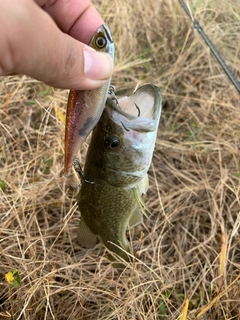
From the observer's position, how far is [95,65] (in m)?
1.50

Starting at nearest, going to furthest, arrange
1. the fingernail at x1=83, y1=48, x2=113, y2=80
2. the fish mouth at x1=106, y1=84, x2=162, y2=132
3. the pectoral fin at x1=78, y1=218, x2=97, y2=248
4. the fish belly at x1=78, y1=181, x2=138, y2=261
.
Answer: the fingernail at x1=83, y1=48, x2=113, y2=80, the fish mouth at x1=106, y1=84, x2=162, y2=132, the fish belly at x1=78, y1=181, x2=138, y2=261, the pectoral fin at x1=78, y1=218, x2=97, y2=248

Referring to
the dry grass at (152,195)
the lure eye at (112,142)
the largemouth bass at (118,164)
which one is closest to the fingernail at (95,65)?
the largemouth bass at (118,164)

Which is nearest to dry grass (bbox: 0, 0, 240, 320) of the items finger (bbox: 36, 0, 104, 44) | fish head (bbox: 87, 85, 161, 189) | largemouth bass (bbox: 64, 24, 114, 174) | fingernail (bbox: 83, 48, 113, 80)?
fish head (bbox: 87, 85, 161, 189)

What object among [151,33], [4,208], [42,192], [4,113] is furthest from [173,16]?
[4,208]

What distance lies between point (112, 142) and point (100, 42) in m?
0.47

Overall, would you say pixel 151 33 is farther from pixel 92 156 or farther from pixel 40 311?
pixel 40 311

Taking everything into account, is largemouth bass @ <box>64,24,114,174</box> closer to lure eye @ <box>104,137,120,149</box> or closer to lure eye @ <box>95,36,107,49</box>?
lure eye @ <box>95,36,107,49</box>

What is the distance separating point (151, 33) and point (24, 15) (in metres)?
2.87

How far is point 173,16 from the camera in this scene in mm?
3969

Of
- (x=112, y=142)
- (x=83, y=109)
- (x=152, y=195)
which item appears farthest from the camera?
(x=152, y=195)

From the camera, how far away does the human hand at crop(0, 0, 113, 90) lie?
1.26 meters

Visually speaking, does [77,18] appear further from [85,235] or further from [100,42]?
[85,235]

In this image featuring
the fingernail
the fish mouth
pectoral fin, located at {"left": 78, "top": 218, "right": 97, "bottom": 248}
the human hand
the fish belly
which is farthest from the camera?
pectoral fin, located at {"left": 78, "top": 218, "right": 97, "bottom": 248}

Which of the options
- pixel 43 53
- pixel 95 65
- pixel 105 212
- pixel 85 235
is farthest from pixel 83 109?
pixel 85 235
